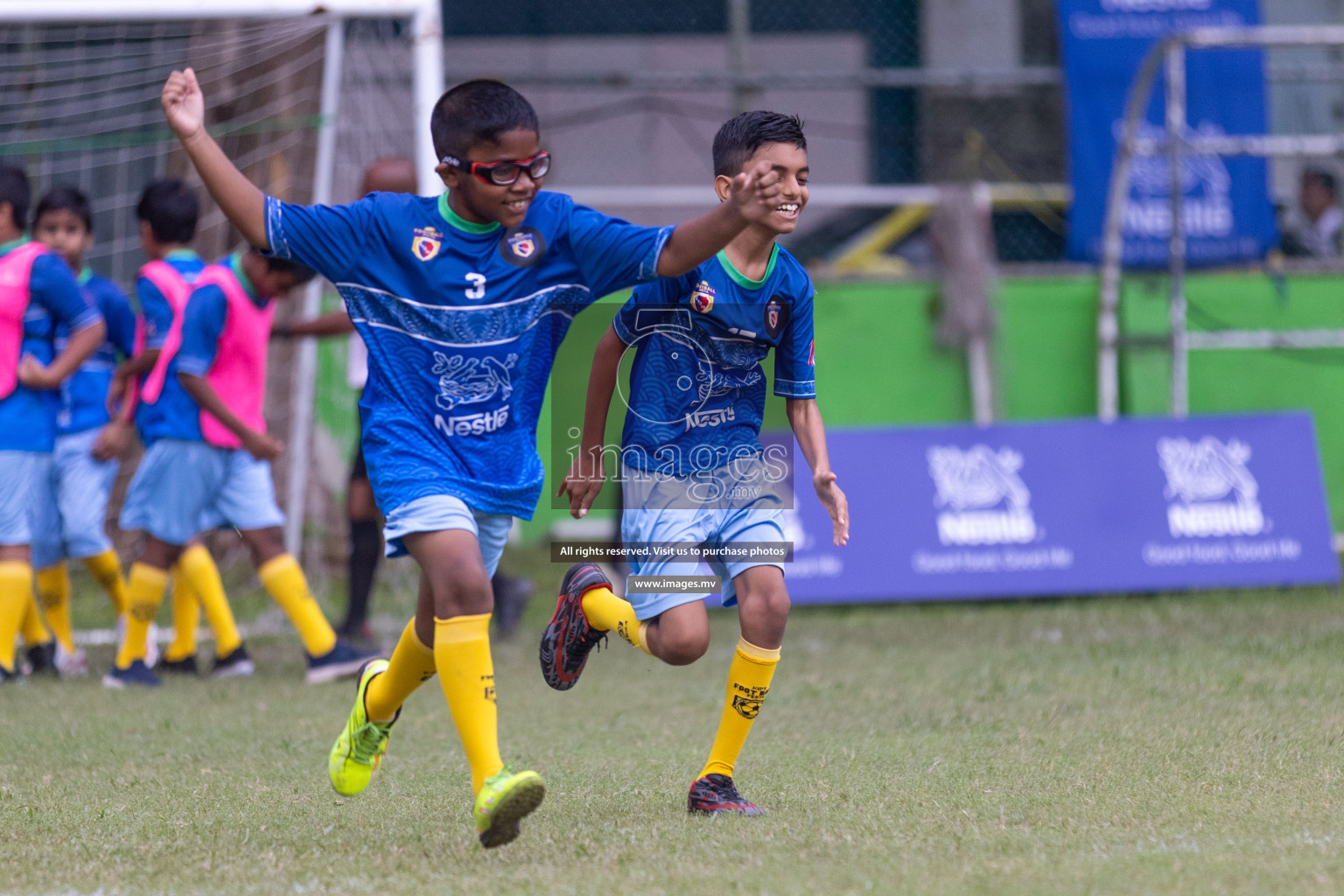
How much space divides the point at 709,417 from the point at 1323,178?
8577 millimetres

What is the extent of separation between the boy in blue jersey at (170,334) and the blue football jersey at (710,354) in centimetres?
325

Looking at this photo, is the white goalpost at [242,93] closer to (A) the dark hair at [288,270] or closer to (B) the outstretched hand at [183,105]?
(A) the dark hair at [288,270]

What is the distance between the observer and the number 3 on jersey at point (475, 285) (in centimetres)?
360

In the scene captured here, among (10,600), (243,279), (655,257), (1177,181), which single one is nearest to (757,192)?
(655,257)

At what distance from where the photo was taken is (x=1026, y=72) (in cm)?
1071

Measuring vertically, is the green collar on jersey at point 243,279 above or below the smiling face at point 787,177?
below

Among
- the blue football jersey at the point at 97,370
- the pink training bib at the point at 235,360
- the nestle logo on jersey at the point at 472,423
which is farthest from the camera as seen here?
the blue football jersey at the point at 97,370

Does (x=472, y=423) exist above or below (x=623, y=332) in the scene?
Result: below

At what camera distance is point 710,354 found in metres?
3.96

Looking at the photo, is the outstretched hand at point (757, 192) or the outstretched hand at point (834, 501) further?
the outstretched hand at point (834, 501)

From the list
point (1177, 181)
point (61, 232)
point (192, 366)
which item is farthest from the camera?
point (1177, 181)

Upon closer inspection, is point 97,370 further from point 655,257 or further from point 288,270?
point 655,257

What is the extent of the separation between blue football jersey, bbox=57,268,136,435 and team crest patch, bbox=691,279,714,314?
3990 mm

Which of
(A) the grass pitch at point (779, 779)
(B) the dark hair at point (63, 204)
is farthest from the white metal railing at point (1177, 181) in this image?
(B) the dark hair at point (63, 204)
